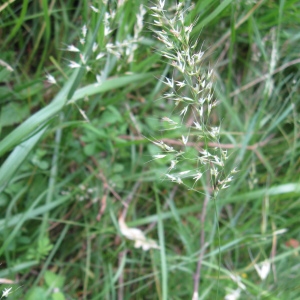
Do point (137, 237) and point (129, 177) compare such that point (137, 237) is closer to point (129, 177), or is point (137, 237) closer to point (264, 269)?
point (129, 177)

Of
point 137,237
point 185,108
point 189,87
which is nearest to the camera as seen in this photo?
point 185,108

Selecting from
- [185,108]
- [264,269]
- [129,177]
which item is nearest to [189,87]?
[185,108]

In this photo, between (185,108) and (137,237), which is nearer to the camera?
(185,108)

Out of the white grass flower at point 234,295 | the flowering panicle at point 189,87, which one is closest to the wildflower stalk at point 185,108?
the flowering panicle at point 189,87

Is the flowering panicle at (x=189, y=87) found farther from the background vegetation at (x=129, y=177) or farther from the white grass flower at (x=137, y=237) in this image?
the white grass flower at (x=137, y=237)

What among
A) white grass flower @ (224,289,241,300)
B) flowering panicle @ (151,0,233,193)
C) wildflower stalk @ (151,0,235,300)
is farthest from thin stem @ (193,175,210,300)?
flowering panicle @ (151,0,233,193)

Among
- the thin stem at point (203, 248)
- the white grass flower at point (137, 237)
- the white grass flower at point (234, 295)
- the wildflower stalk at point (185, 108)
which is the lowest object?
the white grass flower at point (234, 295)

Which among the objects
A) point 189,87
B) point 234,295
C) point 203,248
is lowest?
point 234,295

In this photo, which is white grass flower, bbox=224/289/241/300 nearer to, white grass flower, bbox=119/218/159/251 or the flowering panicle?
white grass flower, bbox=119/218/159/251

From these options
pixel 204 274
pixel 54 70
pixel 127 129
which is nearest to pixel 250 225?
pixel 204 274
